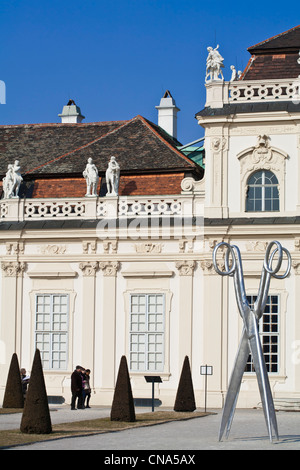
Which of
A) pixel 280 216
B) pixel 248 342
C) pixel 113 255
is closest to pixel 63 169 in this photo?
pixel 113 255

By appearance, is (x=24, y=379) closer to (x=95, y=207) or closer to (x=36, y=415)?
(x=95, y=207)

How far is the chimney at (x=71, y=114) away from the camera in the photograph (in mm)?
45688

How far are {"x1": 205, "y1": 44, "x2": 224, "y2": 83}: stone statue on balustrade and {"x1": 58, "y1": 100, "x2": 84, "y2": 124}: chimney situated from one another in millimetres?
10813

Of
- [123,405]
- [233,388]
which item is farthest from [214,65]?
[233,388]

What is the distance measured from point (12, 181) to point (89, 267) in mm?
3716

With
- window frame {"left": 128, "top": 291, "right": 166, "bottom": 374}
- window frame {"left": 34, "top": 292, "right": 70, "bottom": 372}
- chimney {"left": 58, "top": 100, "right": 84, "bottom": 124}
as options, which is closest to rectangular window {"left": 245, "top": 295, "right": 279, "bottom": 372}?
window frame {"left": 128, "top": 291, "right": 166, "bottom": 374}

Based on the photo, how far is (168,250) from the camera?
117 ft

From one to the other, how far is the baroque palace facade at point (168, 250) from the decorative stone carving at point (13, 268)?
1.7 inches

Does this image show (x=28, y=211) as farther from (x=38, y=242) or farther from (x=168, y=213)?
(x=168, y=213)

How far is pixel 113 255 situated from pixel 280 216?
5233 millimetres

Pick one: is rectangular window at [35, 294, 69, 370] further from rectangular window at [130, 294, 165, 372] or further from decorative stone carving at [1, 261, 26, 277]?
rectangular window at [130, 294, 165, 372]

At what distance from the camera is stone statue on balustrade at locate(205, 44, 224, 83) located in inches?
1404

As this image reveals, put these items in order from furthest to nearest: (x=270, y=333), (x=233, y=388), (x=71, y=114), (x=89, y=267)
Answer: (x=71, y=114)
(x=89, y=267)
(x=270, y=333)
(x=233, y=388)

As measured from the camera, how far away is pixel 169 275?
35.7 m
